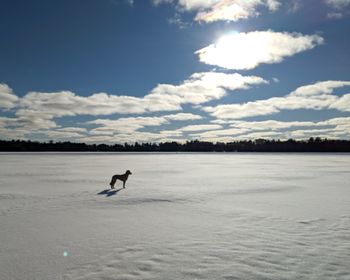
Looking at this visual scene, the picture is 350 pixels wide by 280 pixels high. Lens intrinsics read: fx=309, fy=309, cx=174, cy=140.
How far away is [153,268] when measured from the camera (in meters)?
4.81

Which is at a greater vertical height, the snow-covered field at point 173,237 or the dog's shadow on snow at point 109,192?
the dog's shadow on snow at point 109,192

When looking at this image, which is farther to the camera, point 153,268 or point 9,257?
point 9,257

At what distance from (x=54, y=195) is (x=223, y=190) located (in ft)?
22.3

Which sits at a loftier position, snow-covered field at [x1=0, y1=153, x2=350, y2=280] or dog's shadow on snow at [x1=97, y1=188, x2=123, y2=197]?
dog's shadow on snow at [x1=97, y1=188, x2=123, y2=197]

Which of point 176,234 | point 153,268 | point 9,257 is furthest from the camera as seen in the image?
point 176,234

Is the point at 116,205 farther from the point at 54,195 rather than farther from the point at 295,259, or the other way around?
the point at 295,259

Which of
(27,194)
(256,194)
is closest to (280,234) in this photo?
(256,194)

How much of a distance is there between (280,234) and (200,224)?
1.86 meters

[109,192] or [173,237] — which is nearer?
[173,237]

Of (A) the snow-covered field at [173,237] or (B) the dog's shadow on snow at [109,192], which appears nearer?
(A) the snow-covered field at [173,237]

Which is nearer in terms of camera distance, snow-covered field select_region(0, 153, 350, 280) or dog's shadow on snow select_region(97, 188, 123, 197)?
snow-covered field select_region(0, 153, 350, 280)

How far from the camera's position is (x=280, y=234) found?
6.63 metres

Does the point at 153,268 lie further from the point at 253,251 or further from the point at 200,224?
the point at 200,224

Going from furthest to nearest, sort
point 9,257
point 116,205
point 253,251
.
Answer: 1. point 116,205
2. point 253,251
3. point 9,257
